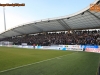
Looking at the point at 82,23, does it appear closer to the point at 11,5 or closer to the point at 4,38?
the point at 11,5

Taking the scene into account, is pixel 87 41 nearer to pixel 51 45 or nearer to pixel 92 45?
pixel 92 45

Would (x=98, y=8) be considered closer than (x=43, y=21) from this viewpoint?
Yes

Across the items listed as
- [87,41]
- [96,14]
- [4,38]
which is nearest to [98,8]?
[96,14]

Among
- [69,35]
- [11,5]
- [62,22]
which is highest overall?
[11,5]

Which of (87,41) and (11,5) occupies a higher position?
(11,5)

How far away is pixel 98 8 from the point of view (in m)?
30.6

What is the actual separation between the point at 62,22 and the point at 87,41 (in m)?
10.2

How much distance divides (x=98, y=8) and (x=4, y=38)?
74648 millimetres

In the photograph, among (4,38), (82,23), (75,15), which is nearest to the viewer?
(75,15)

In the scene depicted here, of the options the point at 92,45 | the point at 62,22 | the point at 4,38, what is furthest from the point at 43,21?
the point at 4,38

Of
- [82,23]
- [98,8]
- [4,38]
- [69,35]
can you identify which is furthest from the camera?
[4,38]

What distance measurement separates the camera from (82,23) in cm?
4341

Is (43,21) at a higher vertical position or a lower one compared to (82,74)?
higher

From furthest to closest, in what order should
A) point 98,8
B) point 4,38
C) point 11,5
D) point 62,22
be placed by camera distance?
point 4,38 < point 11,5 < point 62,22 < point 98,8
